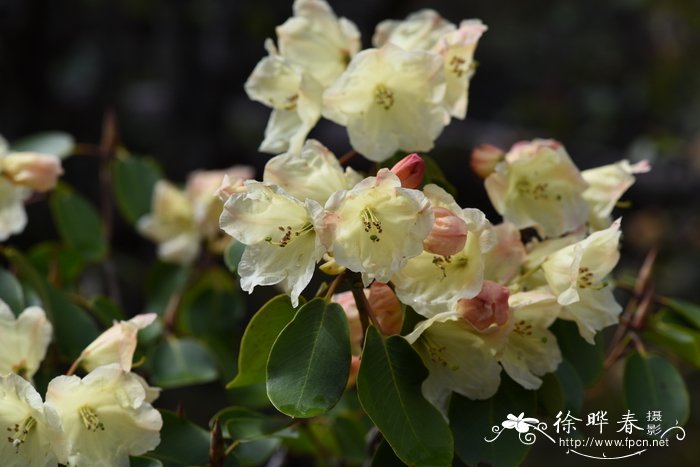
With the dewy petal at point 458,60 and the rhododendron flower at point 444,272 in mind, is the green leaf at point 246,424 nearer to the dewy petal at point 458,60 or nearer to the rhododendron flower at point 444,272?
the rhododendron flower at point 444,272

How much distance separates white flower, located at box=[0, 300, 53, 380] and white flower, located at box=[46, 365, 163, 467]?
11 cm

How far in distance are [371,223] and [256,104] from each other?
3.51 m

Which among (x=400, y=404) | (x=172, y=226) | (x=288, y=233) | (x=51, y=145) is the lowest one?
(x=172, y=226)

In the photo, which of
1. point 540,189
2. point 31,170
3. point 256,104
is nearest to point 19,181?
point 31,170

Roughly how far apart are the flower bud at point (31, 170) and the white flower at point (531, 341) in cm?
55

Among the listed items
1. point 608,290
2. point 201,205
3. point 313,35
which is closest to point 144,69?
point 201,205

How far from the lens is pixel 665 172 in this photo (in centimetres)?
359

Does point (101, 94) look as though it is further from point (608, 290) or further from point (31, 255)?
point (608, 290)

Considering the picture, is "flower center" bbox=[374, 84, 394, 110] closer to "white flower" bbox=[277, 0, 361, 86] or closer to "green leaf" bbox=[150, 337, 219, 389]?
"white flower" bbox=[277, 0, 361, 86]

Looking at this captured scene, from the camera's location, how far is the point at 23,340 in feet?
2.83

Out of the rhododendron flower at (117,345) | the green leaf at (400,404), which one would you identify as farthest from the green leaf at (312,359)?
the rhododendron flower at (117,345)

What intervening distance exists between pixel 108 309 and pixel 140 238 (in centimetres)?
Answer: 201

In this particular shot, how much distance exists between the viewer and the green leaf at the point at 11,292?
39.3 inches

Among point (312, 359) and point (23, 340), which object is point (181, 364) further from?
point (312, 359)
